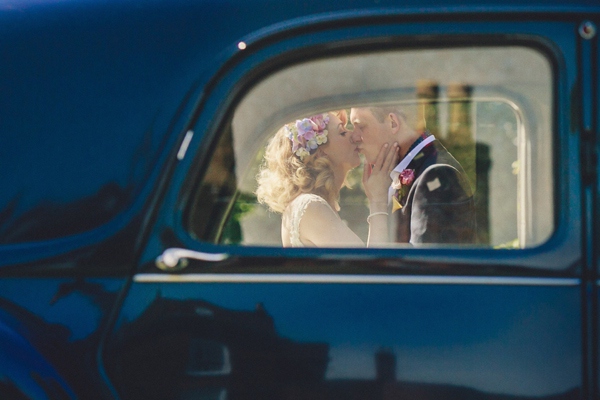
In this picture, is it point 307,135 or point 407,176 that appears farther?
point 307,135

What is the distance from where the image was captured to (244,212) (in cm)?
144

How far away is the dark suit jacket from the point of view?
1390 millimetres

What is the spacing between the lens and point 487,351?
1207mm

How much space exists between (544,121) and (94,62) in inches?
42.7

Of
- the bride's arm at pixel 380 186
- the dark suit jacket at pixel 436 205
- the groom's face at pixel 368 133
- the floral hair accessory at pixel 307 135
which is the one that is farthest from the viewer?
the floral hair accessory at pixel 307 135

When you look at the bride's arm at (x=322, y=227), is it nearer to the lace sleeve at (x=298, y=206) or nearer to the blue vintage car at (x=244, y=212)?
the lace sleeve at (x=298, y=206)

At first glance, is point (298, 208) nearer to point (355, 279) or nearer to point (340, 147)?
point (340, 147)

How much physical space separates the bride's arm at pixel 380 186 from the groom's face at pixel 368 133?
0.03m

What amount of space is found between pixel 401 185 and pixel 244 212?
1.73 feet

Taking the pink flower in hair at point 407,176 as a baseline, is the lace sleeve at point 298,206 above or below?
below

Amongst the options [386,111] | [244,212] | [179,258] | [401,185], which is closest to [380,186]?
[401,185]

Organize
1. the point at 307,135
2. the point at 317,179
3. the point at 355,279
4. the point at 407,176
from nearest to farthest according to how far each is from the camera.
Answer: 1. the point at 355,279
2. the point at 407,176
3. the point at 307,135
4. the point at 317,179

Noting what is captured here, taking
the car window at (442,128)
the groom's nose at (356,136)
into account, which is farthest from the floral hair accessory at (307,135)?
the car window at (442,128)

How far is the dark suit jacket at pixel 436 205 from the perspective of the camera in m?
1.39
